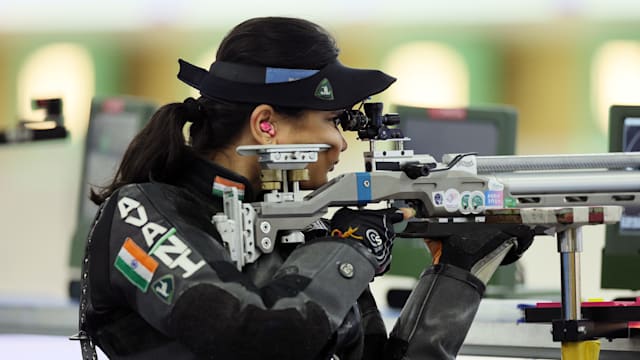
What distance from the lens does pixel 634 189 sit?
2000 millimetres

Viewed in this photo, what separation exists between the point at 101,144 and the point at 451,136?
3.20 ft

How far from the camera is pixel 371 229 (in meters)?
1.87

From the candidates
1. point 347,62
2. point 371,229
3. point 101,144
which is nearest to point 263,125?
point 371,229

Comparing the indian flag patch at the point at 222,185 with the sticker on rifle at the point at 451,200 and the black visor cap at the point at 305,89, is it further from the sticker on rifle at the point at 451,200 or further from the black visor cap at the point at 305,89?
the sticker on rifle at the point at 451,200

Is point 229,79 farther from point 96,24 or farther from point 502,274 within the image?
point 96,24

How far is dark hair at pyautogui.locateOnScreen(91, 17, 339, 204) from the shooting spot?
6.17ft

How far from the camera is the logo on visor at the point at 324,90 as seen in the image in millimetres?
1884

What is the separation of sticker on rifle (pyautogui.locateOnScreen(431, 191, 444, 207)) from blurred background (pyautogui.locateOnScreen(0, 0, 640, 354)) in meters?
3.27

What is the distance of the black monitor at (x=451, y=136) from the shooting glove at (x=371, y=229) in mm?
1491

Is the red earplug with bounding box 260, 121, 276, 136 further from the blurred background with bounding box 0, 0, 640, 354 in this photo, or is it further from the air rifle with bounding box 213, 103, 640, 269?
the blurred background with bounding box 0, 0, 640, 354

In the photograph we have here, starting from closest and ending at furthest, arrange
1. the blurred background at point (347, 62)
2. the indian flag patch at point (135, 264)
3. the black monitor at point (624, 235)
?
the indian flag patch at point (135, 264) → the black monitor at point (624, 235) → the blurred background at point (347, 62)

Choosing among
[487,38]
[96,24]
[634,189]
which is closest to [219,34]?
[96,24]

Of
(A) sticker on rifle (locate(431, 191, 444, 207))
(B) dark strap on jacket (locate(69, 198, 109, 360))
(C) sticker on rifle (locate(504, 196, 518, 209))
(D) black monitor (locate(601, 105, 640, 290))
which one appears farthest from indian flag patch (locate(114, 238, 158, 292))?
(D) black monitor (locate(601, 105, 640, 290))

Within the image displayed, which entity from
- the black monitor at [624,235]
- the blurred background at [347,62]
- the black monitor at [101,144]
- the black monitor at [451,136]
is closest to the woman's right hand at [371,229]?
the black monitor at [624,235]
